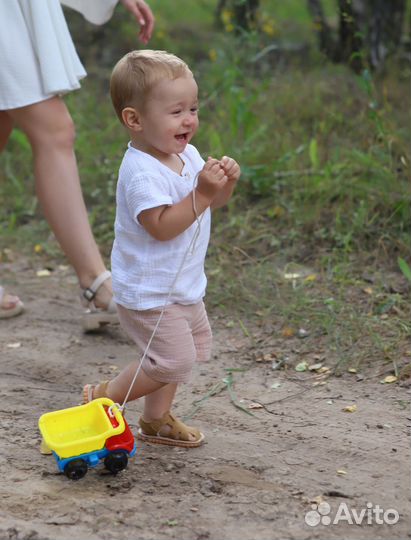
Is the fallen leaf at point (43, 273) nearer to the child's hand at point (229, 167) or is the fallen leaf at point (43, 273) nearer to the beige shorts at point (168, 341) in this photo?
the beige shorts at point (168, 341)

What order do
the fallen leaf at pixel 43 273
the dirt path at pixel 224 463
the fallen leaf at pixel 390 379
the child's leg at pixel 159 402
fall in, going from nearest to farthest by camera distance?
1. the dirt path at pixel 224 463
2. the child's leg at pixel 159 402
3. the fallen leaf at pixel 390 379
4. the fallen leaf at pixel 43 273

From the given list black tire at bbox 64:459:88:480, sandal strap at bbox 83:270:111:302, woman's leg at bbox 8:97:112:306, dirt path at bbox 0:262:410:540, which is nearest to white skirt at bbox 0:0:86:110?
woman's leg at bbox 8:97:112:306

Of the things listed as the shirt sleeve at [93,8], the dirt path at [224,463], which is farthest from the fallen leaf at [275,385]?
the shirt sleeve at [93,8]

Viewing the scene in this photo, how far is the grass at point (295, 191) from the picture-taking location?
375 cm

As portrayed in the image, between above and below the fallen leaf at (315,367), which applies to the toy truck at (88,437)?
above

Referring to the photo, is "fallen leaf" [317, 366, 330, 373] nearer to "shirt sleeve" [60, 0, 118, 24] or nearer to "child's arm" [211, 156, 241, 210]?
"child's arm" [211, 156, 241, 210]

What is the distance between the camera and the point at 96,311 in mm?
3654

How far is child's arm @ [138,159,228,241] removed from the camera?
2.46 metres

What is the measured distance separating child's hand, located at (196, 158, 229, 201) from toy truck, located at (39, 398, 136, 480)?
2.15ft

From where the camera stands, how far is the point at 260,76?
19.7 ft

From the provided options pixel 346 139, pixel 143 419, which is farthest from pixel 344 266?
pixel 143 419

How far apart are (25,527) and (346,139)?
315 cm

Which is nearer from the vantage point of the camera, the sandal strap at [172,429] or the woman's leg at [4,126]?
the sandal strap at [172,429]

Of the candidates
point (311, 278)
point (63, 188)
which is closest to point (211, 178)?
point (63, 188)
